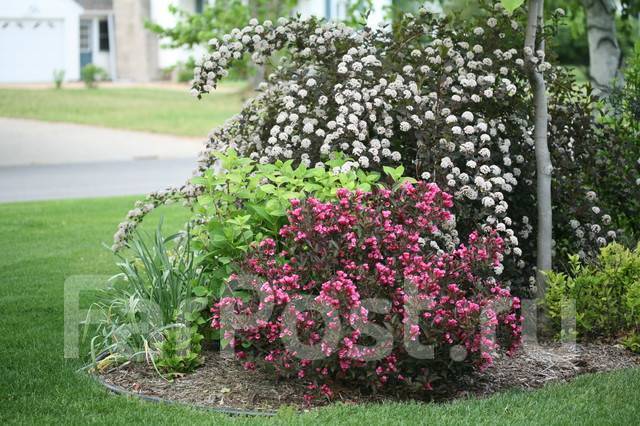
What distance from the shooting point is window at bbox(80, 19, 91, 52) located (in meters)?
40.5

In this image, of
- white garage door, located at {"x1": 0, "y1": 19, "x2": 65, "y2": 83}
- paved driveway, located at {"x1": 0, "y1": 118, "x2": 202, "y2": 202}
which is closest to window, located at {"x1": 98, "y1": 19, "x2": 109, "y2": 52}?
white garage door, located at {"x1": 0, "y1": 19, "x2": 65, "y2": 83}

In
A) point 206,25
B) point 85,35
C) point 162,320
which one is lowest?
point 162,320

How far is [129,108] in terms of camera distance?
95.1ft

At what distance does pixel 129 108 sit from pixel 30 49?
10.1m

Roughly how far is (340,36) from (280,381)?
254cm

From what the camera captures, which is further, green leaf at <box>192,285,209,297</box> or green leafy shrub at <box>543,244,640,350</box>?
green leafy shrub at <box>543,244,640,350</box>

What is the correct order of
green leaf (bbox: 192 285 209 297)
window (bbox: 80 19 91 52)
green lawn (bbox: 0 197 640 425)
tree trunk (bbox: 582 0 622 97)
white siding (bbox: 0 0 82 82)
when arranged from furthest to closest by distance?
window (bbox: 80 19 91 52)
white siding (bbox: 0 0 82 82)
tree trunk (bbox: 582 0 622 97)
green leaf (bbox: 192 285 209 297)
green lawn (bbox: 0 197 640 425)

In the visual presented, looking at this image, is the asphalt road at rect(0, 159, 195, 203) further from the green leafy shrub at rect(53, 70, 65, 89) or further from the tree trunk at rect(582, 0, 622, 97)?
the green leafy shrub at rect(53, 70, 65, 89)

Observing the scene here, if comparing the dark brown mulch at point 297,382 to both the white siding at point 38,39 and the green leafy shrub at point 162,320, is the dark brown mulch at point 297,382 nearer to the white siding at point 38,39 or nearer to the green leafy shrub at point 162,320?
the green leafy shrub at point 162,320

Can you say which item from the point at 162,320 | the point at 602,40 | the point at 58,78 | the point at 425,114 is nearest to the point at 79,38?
the point at 58,78

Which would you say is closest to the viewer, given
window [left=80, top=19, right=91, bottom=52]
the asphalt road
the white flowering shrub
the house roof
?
the white flowering shrub

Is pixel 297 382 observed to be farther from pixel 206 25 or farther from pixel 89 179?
pixel 89 179

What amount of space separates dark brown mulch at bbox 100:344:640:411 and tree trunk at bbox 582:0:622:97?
464 centimetres

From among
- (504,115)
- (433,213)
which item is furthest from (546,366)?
(504,115)
